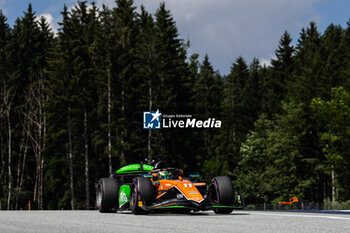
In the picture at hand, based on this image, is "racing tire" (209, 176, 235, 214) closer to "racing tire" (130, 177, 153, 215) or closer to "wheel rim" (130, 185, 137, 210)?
"racing tire" (130, 177, 153, 215)

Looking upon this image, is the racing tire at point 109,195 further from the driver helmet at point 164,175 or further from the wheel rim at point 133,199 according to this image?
the driver helmet at point 164,175

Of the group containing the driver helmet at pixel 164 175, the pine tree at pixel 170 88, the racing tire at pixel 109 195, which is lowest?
the racing tire at pixel 109 195

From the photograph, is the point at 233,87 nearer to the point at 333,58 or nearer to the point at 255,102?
the point at 255,102

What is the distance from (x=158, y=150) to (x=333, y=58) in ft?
73.9

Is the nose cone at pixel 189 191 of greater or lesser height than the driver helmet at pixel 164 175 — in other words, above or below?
below

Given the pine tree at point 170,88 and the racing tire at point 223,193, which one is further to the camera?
the pine tree at point 170,88

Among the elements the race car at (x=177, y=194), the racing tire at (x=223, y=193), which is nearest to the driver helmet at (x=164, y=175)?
the race car at (x=177, y=194)

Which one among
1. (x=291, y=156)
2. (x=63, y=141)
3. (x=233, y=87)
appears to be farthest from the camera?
(x=233, y=87)

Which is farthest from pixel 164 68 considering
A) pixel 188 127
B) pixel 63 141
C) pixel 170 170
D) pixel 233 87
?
pixel 170 170

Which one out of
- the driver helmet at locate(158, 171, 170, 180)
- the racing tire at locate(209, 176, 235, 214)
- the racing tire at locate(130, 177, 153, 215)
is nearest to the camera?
the racing tire at locate(209, 176, 235, 214)

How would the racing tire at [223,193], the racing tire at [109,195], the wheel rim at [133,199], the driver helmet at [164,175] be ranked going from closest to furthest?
the racing tire at [223,193], the wheel rim at [133,199], the driver helmet at [164,175], the racing tire at [109,195]

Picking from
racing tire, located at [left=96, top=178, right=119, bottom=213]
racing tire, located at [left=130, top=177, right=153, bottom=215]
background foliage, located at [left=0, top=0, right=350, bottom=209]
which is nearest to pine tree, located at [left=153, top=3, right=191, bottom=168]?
→ background foliage, located at [left=0, top=0, right=350, bottom=209]

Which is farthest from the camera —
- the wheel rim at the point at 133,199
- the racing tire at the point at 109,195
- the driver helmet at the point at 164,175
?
the racing tire at the point at 109,195

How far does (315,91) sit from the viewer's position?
181 ft
